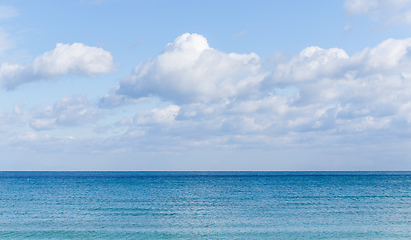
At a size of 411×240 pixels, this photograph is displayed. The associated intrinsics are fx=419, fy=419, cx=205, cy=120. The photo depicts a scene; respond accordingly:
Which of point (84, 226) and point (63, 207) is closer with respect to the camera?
point (84, 226)

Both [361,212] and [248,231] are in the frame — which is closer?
[248,231]

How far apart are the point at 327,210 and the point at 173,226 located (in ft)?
74.7

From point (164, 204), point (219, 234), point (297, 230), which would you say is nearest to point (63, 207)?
point (164, 204)

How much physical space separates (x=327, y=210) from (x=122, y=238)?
29435 mm

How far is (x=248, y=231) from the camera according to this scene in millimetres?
42500

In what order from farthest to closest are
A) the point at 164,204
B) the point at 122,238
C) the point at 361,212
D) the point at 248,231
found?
1. the point at 164,204
2. the point at 361,212
3. the point at 248,231
4. the point at 122,238

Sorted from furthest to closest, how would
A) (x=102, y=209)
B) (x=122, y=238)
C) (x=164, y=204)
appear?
(x=164, y=204) < (x=102, y=209) < (x=122, y=238)

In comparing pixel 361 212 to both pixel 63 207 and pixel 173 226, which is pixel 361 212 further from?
pixel 63 207

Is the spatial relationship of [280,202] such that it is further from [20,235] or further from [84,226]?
[20,235]

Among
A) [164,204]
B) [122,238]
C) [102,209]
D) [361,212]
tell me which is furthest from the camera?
[164,204]

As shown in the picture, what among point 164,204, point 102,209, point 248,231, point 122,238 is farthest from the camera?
point 164,204

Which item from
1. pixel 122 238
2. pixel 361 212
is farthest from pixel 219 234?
pixel 361 212

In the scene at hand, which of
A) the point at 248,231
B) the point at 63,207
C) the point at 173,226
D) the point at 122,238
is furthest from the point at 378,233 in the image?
the point at 63,207

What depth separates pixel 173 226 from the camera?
4512 cm
